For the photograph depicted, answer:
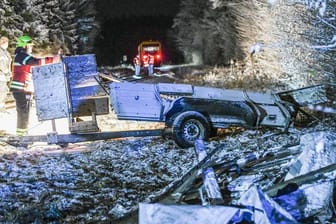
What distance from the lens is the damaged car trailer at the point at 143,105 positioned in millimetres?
9109

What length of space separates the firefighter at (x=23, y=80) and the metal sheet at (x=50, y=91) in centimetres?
73

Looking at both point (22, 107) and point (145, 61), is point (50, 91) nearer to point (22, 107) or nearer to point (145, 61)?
point (22, 107)

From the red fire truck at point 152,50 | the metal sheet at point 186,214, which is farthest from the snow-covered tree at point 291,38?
the metal sheet at point 186,214

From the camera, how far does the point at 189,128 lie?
9430mm

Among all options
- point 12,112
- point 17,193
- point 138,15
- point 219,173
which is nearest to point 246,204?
point 219,173

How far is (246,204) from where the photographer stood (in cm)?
452

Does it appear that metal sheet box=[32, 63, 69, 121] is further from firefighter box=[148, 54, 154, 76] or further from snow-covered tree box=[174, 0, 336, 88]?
firefighter box=[148, 54, 154, 76]

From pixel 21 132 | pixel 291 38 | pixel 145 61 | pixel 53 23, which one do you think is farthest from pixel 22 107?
pixel 145 61

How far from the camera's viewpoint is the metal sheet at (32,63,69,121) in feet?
30.3

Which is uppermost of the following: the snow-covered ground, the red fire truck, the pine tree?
the pine tree

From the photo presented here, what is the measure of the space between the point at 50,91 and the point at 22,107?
1.36 metres

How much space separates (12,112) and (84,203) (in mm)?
7289

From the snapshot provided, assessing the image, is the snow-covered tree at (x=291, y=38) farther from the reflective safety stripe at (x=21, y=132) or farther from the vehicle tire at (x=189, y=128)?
the reflective safety stripe at (x=21, y=132)

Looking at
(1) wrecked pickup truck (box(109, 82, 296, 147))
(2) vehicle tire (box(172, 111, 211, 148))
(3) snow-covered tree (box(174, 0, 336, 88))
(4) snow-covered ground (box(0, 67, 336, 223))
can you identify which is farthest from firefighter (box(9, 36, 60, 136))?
(3) snow-covered tree (box(174, 0, 336, 88))
